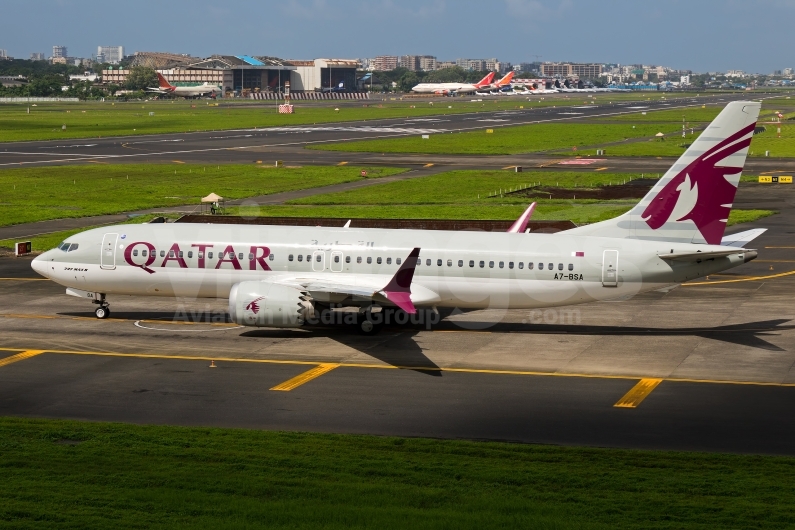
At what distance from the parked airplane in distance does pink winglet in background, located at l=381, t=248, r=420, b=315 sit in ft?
0.17

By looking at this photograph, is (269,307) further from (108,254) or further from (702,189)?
(702,189)

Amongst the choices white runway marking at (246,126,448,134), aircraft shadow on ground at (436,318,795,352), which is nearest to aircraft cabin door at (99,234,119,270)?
aircraft shadow on ground at (436,318,795,352)

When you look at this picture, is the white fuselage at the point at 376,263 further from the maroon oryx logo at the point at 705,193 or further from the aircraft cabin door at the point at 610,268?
the maroon oryx logo at the point at 705,193

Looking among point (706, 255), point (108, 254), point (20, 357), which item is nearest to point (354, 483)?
point (20, 357)

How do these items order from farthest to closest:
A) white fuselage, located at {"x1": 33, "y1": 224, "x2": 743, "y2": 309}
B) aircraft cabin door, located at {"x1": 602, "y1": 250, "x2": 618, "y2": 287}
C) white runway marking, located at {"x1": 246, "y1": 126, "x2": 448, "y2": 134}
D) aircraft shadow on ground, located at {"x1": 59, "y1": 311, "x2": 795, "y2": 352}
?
1. white runway marking, located at {"x1": 246, "y1": 126, "x2": 448, "y2": 134}
2. aircraft shadow on ground, located at {"x1": 59, "y1": 311, "x2": 795, "y2": 352}
3. white fuselage, located at {"x1": 33, "y1": 224, "x2": 743, "y2": 309}
4. aircraft cabin door, located at {"x1": 602, "y1": 250, "x2": 618, "y2": 287}

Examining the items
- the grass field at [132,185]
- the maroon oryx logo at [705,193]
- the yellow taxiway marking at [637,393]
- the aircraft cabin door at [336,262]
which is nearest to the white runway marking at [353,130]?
the grass field at [132,185]

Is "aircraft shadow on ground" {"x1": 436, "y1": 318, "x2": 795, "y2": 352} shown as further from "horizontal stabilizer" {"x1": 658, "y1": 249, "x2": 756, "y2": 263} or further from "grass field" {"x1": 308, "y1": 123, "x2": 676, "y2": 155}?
"grass field" {"x1": 308, "y1": 123, "x2": 676, "y2": 155}

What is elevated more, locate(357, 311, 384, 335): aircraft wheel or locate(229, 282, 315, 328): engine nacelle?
locate(229, 282, 315, 328): engine nacelle

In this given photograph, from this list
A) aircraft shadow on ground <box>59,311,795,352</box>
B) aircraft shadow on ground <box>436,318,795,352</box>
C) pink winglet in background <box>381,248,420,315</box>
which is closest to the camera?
pink winglet in background <box>381,248,420,315</box>

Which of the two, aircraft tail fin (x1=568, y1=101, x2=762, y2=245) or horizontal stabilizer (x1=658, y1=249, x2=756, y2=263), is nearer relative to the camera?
horizontal stabilizer (x1=658, y1=249, x2=756, y2=263)

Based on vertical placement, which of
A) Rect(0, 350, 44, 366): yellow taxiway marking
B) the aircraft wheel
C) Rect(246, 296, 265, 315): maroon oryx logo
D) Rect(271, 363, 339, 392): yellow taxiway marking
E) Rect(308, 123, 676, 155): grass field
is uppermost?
Rect(308, 123, 676, 155): grass field

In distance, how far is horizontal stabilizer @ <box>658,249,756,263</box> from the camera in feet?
137

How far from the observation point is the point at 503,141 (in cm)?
16775

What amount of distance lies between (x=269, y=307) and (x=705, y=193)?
19347 millimetres
